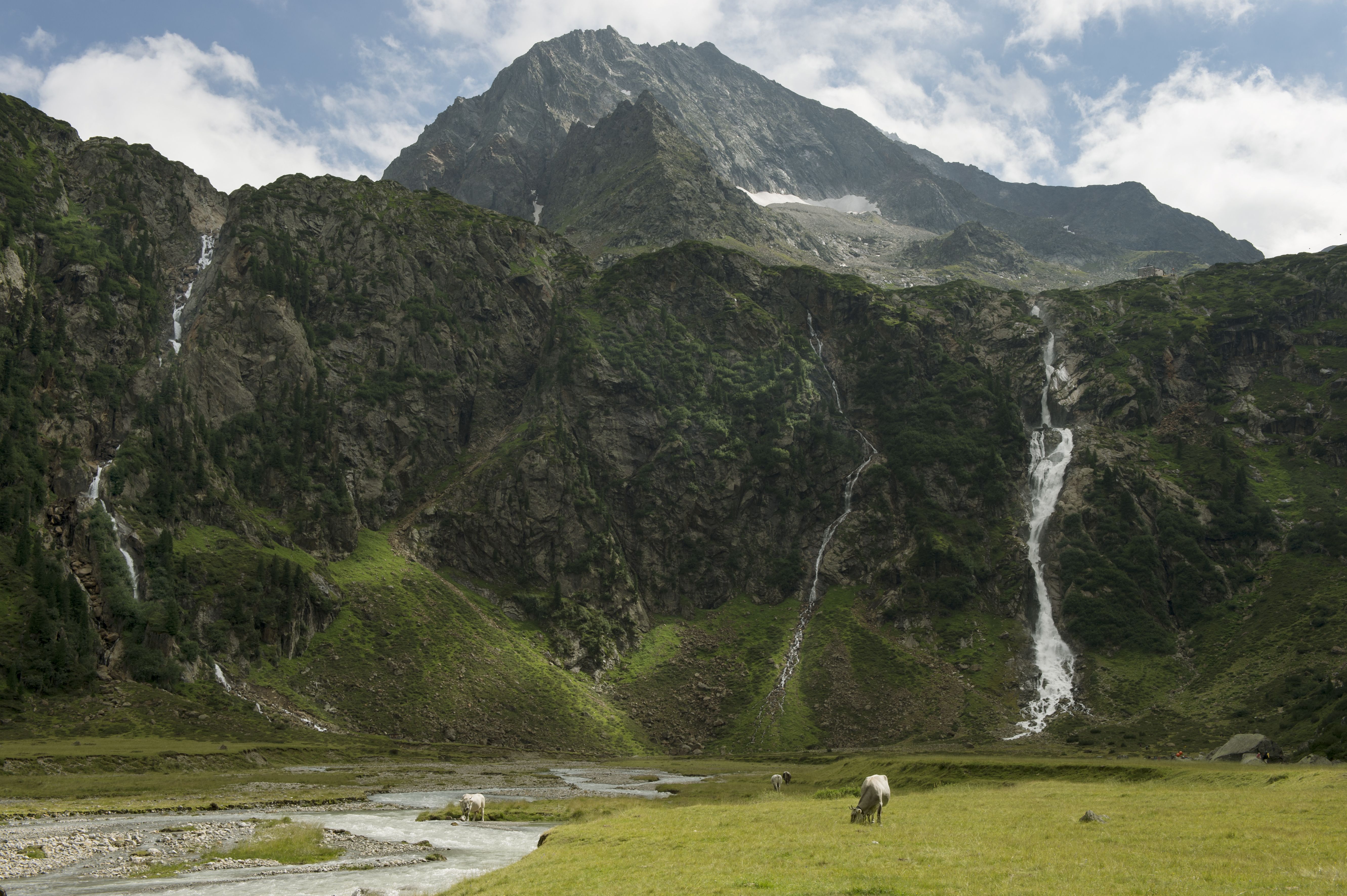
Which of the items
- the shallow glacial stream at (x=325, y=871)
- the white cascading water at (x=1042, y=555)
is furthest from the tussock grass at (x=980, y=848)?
the white cascading water at (x=1042, y=555)

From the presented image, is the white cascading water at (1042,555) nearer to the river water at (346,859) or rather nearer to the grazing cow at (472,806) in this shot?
the river water at (346,859)

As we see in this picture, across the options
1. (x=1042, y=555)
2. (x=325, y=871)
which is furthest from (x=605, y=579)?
(x=325, y=871)

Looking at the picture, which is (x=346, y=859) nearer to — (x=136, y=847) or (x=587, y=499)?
(x=136, y=847)

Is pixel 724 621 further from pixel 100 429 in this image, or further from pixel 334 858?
pixel 334 858

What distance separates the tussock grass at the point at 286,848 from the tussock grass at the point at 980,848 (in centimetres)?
1037

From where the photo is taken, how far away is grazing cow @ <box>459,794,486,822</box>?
5072cm

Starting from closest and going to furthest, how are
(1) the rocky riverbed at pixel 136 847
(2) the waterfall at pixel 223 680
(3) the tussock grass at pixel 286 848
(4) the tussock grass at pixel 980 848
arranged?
1. (4) the tussock grass at pixel 980 848
2. (1) the rocky riverbed at pixel 136 847
3. (3) the tussock grass at pixel 286 848
4. (2) the waterfall at pixel 223 680

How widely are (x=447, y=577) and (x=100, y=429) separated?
58.9m

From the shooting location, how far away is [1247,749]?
6888 cm

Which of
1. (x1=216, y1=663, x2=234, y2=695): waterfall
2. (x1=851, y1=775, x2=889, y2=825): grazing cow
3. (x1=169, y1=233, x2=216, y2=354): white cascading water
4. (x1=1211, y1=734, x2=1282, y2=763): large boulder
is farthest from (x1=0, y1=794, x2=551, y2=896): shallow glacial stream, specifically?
(x1=169, y1=233, x2=216, y2=354): white cascading water

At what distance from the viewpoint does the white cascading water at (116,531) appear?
10481 centimetres

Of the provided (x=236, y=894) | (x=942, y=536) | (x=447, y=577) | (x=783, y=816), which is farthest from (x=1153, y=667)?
(x=236, y=894)

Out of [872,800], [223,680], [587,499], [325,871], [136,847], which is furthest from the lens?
[587,499]

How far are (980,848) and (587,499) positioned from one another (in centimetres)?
13616
